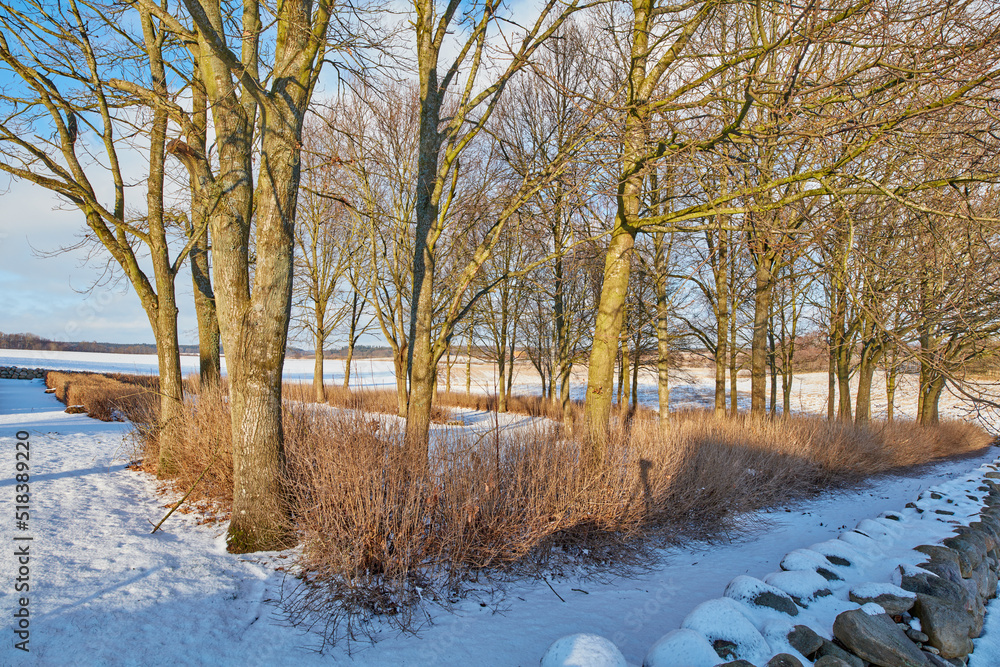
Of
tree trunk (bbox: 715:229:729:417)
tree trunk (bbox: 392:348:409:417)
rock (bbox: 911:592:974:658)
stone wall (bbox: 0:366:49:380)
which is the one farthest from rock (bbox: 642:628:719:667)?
stone wall (bbox: 0:366:49:380)

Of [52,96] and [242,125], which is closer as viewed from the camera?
[242,125]

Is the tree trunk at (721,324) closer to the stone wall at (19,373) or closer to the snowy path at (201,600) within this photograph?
the snowy path at (201,600)

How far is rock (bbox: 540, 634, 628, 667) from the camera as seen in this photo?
240 centimetres

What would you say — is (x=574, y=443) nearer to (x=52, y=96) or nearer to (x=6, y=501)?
(x=6, y=501)

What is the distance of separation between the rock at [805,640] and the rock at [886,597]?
759 millimetres

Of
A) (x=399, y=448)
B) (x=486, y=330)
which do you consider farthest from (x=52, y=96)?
(x=486, y=330)

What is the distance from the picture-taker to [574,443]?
5.37 meters

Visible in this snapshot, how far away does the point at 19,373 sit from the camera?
2311 cm

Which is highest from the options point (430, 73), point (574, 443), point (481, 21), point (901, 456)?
point (481, 21)

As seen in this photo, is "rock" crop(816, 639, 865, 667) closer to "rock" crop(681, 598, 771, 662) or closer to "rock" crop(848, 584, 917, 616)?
"rock" crop(681, 598, 771, 662)

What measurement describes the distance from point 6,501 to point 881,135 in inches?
300

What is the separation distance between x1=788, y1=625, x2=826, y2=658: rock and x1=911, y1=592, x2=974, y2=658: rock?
103cm

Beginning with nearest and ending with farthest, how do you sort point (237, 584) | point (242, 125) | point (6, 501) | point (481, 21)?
point (237, 584)
point (6, 501)
point (242, 125)
point (481, 21)

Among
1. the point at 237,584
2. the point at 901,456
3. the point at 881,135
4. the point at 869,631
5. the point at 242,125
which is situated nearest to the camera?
the point at 869,631
